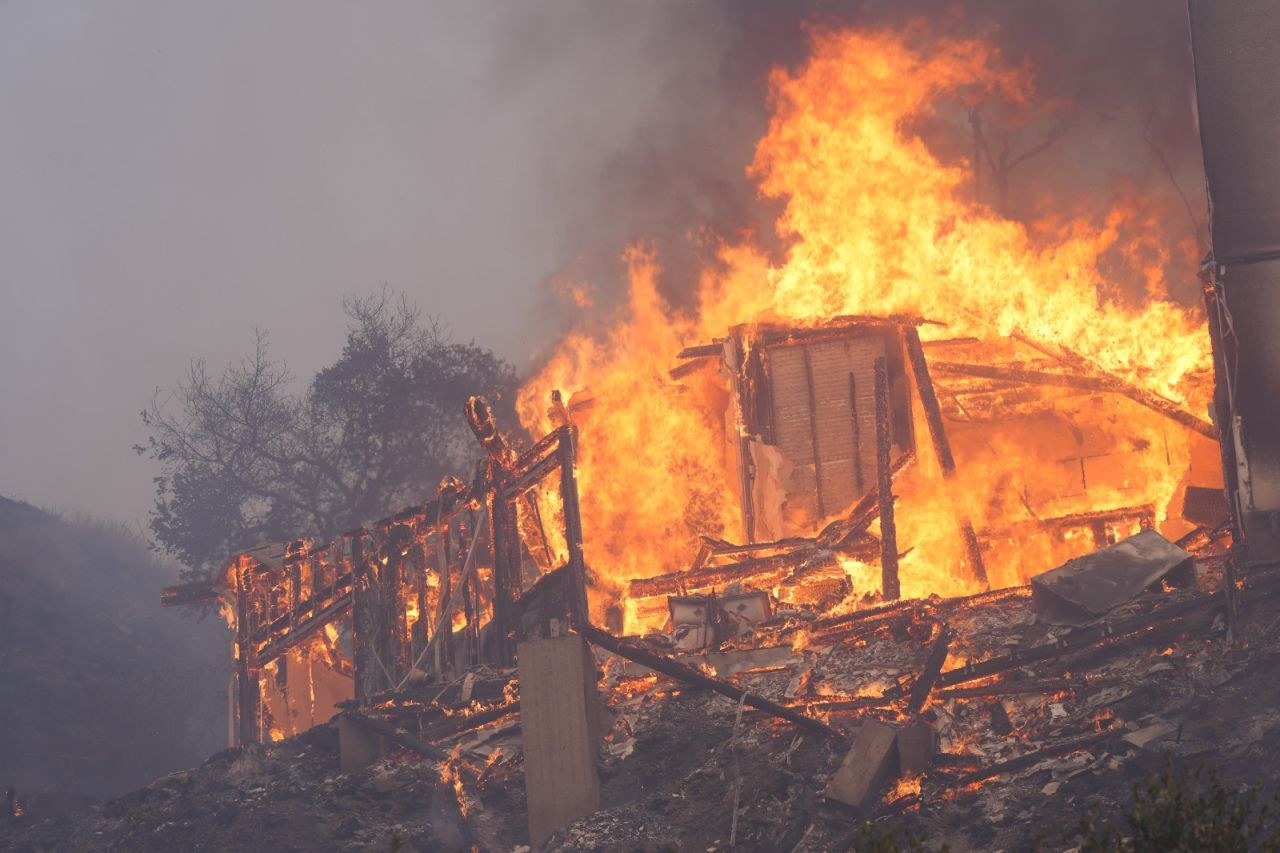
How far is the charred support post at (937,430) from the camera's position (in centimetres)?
1539

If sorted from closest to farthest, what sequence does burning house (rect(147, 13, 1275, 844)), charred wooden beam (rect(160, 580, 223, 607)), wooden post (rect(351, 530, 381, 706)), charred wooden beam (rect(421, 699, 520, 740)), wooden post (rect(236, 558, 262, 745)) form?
burning house (rect(147, 13, 1275, 844)), charred wooden beam (rect(421, 699, 520, 740)), wooden post (rect(351, 530, 381, 706)), wooden post (rect(236, 558, 262, 745)), charred wooden beam (rect(160, 580, 223, 607))

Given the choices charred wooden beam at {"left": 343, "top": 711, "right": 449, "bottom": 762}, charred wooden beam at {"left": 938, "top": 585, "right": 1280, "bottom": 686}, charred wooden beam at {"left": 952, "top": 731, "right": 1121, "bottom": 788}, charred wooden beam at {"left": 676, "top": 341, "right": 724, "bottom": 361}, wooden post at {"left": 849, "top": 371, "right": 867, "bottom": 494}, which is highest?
charred wooden beam at {"left": 676, "top": 341, "right": 724, "bottom": 361}

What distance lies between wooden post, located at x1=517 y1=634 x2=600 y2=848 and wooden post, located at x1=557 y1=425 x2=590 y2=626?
367 cm

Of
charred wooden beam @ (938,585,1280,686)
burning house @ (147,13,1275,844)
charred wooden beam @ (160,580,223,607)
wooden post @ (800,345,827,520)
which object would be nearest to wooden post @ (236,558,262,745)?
burning house @ (147,13,1275,844)

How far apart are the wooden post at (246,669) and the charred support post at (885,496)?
8.69m

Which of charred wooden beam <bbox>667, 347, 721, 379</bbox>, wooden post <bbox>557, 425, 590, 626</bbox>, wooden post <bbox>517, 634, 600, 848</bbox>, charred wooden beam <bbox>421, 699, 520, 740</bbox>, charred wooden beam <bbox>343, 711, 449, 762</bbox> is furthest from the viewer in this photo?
charred wooden beam <bbox>667, 347, 721, 379</bbox>

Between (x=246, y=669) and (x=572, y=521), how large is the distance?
5703 mm

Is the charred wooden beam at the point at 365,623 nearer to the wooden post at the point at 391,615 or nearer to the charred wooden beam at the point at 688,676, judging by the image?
the wooden post at the point at 391,615

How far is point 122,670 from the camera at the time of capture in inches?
A: 1046

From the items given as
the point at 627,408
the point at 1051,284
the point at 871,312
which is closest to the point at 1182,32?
the point at 1051,284

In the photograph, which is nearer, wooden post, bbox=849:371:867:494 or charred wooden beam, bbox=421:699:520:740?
charred wooden beam, bbox=421:699:520:740

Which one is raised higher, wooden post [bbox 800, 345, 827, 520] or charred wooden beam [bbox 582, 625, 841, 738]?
wooden post [bbox 800, 345, 827, 520]

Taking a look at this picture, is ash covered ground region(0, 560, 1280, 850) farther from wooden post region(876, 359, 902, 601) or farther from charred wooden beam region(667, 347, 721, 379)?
charred wooden beam region(667, 347, 721, 379)

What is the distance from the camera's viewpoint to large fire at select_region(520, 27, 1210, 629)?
16688mm
